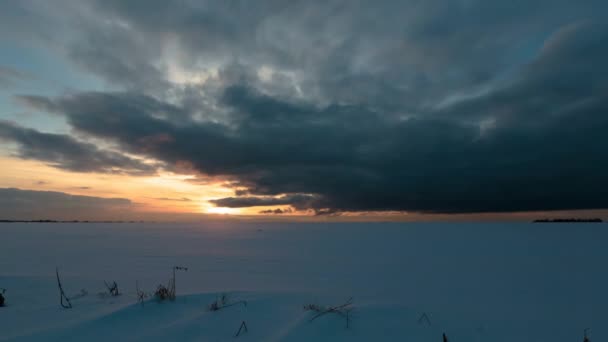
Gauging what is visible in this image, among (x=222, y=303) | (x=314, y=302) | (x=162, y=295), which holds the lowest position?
(x=314, y=302)

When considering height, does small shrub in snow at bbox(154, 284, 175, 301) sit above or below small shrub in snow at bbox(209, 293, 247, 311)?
above

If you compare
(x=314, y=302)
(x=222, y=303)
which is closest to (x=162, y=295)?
(x=222, y=303)

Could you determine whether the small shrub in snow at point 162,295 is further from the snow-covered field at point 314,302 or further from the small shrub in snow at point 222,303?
the small shrub in snow at point 222,303

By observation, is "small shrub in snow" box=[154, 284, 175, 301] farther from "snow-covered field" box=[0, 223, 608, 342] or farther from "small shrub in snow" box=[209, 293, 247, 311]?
"small shrub in snow" box=[209, 293, 247, 311]

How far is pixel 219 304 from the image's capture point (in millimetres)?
4055

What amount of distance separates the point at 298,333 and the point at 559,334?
10.3 ft

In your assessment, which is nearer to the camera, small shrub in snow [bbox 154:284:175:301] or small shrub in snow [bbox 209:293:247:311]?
small shrub in snow [bbox 209:293:247:311]

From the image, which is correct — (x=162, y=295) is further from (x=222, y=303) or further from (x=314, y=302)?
(x=314, y=302)

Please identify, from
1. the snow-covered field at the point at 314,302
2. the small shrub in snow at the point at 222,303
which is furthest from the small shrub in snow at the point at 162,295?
the small shrub in snow at the point at 222,303

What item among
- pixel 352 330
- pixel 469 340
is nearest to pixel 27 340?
pixel 352 330

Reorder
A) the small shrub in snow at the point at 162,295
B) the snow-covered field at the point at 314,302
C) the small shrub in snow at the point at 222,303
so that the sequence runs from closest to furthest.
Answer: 1. the snow-covered field at the point at 314,302
2. the small shrub in snow at the point at 222,303
3. the small shrub in snow at the point at 162,295

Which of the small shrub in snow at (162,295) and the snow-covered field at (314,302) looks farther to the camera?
the small shrub in snow at (162,295)

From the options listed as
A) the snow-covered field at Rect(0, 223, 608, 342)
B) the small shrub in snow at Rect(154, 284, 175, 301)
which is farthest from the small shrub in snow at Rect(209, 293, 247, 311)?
the small shrub in snow at Rect(154, 284, 175, 301)

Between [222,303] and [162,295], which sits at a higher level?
[162,295]
